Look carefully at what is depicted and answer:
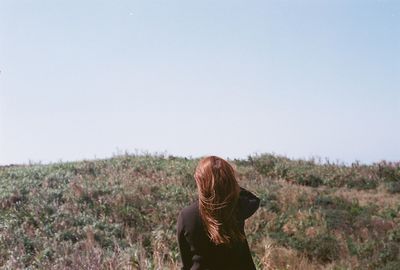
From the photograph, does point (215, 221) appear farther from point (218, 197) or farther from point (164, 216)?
point (164, 216)

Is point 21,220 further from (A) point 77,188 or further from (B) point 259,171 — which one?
(B) point 259,171

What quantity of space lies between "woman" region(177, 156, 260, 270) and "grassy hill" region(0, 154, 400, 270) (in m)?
2.52

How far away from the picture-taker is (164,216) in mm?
11758

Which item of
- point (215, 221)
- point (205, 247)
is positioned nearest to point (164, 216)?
point (205, 247)

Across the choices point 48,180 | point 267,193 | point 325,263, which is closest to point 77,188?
point 48,180

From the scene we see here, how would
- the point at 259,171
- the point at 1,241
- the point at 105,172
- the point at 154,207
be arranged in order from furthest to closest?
the point at 259,171 → the point at 105,172 → the point at 154,207 → the point at 1,241

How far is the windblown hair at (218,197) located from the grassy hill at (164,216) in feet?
9.04

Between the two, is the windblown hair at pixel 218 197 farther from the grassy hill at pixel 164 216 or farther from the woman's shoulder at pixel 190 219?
the grassy hill at pixel 164 216

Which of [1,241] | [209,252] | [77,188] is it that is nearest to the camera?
[209,252]

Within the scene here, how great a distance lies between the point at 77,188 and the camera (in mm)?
13375

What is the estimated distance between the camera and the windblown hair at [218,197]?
380cm

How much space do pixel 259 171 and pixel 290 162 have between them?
5.10ft

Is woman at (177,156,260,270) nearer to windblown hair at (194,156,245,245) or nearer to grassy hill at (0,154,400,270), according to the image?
windblown hair at (194,156,245,245)

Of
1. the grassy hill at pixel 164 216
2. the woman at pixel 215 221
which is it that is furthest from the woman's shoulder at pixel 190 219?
the grassy hill at pixel 164 216
